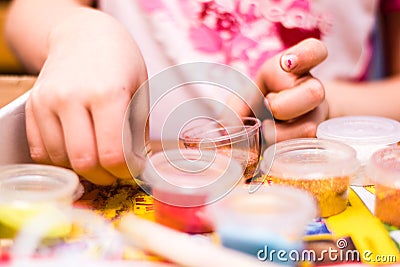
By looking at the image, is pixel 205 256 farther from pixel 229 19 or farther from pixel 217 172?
pixel 229 19

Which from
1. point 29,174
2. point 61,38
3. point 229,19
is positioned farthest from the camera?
point 229,19

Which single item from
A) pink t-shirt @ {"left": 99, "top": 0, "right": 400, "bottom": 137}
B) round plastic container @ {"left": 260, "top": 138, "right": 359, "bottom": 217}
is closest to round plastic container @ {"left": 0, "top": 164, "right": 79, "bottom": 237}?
round plastic container @ {"left": 260, "top": 138, "right": 359, "bottom": 217}

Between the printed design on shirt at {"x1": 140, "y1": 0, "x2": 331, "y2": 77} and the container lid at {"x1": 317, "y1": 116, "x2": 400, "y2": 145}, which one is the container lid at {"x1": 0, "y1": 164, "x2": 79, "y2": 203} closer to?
the container lid at {"x1": 317, "y1": 116, "x2": 400, "y2": 145}

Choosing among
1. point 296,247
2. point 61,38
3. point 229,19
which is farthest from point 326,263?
point 229,19

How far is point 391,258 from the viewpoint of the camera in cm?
35

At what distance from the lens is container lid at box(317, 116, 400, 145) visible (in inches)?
18.0

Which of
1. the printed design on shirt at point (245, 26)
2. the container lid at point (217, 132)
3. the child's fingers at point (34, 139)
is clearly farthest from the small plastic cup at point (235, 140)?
the printed design on shirt at point (245, 26)

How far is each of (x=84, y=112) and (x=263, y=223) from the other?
0.16 m

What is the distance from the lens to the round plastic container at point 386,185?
0.38 m

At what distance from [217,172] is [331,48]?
0.43m

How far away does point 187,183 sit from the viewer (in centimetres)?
38

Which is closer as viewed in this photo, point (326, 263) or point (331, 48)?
point (326, 263)

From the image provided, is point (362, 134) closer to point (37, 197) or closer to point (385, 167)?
point (385, 167)

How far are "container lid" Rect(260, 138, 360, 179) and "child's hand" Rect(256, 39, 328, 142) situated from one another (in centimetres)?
4
